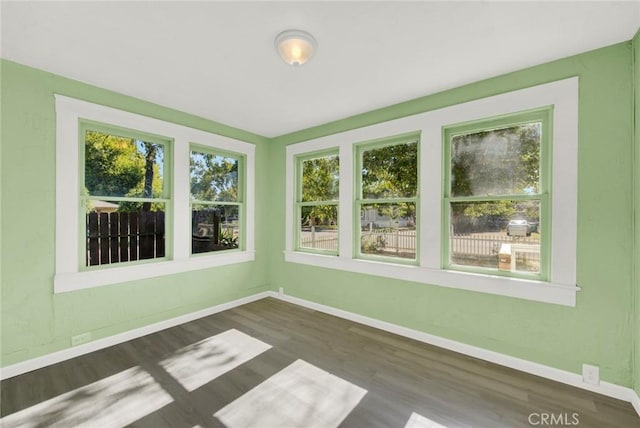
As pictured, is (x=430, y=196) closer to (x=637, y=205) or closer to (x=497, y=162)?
(x=497, y=162)

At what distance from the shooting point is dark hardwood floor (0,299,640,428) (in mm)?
1856

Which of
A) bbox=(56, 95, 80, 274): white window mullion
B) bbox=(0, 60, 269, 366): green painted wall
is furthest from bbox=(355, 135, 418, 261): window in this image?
bbox=(56, 95, 80, 274): white window mullion

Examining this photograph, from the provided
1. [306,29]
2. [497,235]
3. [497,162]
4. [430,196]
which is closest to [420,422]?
[497,235]

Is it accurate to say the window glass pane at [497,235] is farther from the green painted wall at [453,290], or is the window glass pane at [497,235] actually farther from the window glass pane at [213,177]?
the window glass pane at [213,177]

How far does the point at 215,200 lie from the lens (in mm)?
3930

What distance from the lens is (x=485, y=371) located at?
2398 mm

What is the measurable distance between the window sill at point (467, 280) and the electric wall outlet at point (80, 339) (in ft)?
8.64

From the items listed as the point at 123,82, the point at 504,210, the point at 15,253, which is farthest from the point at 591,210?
the point at 15,253

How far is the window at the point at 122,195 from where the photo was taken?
2.82 m

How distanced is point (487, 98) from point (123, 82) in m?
3.49

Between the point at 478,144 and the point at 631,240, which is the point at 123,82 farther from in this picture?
the point at 631,240

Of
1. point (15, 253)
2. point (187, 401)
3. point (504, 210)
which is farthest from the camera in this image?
point (504, 210)

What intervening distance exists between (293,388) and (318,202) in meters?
2.42

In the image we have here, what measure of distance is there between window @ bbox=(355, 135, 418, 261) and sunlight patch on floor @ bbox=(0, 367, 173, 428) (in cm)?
255
